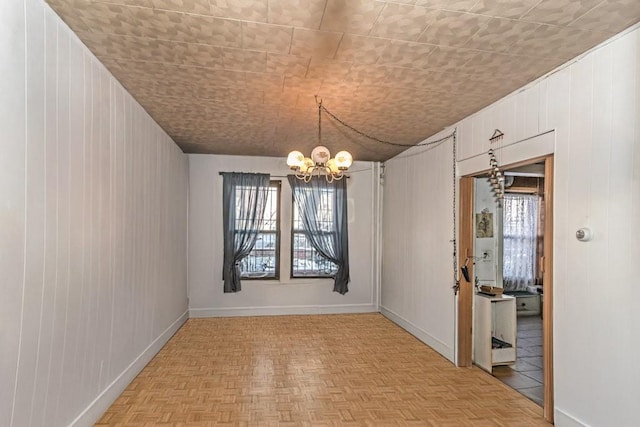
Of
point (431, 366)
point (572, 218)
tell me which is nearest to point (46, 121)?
point (572, 218)

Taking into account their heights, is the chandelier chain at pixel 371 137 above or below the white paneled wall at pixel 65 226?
above

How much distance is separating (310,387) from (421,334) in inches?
78.3

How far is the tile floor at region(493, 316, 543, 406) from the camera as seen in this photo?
331 centimetres

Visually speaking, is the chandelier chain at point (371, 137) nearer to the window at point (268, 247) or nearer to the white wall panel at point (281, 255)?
the white wall panel at point (281, 255)

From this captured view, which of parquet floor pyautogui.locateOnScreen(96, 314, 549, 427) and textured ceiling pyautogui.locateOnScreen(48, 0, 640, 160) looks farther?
parquet floor pyautogui.locateOnScreen(96, 314, 549, 427)

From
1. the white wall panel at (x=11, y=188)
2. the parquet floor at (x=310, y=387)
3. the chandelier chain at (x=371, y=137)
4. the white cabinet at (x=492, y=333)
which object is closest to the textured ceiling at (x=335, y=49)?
the chandelier chain at (x=371, y=137)

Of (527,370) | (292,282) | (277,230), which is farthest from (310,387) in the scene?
(277,230)

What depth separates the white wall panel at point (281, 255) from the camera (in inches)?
229

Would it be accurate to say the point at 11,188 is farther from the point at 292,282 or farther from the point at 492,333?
the point at 292,282

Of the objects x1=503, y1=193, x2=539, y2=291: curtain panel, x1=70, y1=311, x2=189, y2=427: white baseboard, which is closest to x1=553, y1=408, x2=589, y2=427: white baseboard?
x1=70, y1=311, x2=189, y2=427: white baseboard

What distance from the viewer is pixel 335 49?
7.77 ft

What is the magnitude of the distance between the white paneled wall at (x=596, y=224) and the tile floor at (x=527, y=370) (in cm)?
73

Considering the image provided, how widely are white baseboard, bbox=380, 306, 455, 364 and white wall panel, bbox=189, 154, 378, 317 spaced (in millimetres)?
560

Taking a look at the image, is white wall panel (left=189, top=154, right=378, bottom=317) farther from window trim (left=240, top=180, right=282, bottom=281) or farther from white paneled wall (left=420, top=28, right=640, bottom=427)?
white paneled wall (left=420, top=28, right=640, bottom=427)
